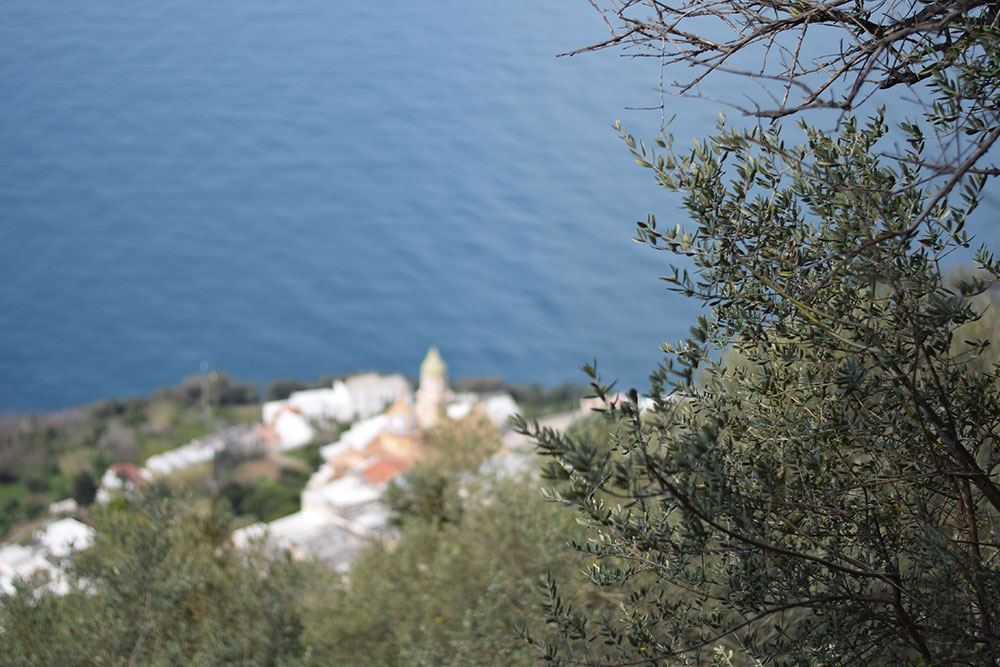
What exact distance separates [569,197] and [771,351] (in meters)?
58.4

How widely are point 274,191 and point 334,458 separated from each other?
4226 centimetres

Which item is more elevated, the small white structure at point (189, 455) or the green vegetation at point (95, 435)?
the small white structure at point (189, 455)

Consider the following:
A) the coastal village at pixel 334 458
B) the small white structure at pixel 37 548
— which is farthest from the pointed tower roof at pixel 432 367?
the small white structure at pixel 37 548

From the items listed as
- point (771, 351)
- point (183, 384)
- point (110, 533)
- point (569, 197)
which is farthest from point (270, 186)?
point (771, 351)

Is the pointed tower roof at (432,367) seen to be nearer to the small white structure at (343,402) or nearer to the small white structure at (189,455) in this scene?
the small white structure at (189,455)

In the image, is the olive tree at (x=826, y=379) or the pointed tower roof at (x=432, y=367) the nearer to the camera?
the olive tree at (x=826, y=379)

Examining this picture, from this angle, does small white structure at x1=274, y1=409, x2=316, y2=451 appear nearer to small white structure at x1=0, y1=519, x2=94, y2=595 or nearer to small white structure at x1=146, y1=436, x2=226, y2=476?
small white structure at x1=146, y1=436, x2=226, y2=476

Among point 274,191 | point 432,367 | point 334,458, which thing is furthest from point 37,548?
point 274,191

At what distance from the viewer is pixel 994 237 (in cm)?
204

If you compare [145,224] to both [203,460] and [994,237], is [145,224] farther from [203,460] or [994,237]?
[994,237]

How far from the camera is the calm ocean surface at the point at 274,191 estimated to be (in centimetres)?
4700

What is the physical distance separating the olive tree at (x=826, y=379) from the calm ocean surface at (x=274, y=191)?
35.9 m

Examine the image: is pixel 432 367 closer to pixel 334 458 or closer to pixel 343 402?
pixel 334 458

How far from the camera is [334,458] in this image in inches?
1455
